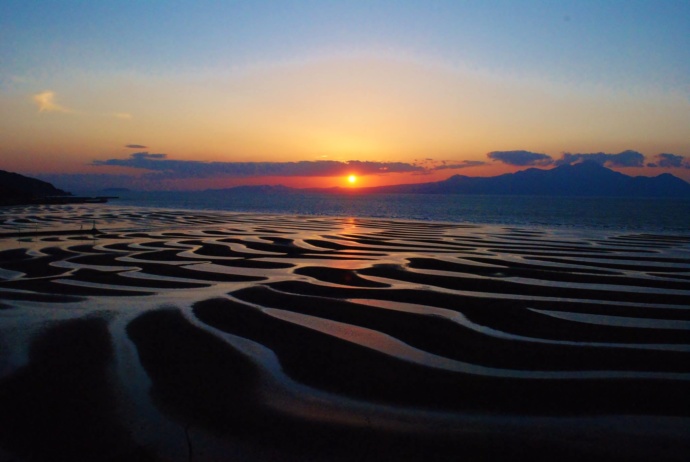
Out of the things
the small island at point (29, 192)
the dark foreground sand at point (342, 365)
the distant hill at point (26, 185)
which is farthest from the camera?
the distant hill at point (26, 185)

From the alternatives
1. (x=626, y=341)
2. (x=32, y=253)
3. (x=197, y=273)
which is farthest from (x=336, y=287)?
(x=32, y=253)

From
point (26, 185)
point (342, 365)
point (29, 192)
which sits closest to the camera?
point (342, 365)

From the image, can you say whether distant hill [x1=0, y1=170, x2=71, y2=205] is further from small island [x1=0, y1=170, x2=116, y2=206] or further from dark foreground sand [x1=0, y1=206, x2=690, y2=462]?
dark foreground sand [x1=0, y1=206, x2=690, y2=462]

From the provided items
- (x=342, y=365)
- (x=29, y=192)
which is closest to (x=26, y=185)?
(x=29, y=192)

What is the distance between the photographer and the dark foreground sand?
5824mm

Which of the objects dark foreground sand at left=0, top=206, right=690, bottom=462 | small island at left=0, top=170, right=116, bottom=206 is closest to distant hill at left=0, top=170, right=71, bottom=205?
small island at left=0, top=170, right=116, bottom=206

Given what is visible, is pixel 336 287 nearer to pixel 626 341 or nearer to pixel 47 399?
pixel 626 341

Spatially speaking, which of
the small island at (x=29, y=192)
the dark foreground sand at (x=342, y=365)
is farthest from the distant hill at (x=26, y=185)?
the dark foreground sand at (x=342, y=365)

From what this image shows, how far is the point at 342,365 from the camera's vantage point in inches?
331

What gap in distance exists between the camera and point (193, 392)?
7195 mm

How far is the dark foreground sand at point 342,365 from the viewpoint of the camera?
582 centimetres

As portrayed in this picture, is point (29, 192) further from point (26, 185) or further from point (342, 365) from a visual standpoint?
point (342, 365)

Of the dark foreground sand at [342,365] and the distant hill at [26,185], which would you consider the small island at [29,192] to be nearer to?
the distant hill at [26,185]

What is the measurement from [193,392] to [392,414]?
109 inches
